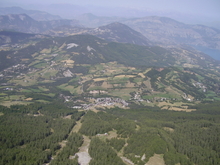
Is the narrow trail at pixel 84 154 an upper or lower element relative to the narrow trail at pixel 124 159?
lower

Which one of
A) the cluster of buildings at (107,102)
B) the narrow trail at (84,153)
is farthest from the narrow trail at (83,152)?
the cluster of buildings at (107,102)

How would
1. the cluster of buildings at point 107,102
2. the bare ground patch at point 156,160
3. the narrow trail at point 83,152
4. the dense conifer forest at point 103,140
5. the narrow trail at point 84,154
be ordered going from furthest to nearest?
the cluster of buildings at point 107,102, the narrow trail at point 83,152, the narrow trail at point 84,154, the dense conifer forest at point 103,140, the bare ground patch at point 156,160

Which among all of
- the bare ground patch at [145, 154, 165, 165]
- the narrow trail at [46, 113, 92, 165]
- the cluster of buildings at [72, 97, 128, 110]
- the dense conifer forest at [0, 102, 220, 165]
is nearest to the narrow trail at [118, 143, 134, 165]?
the dense conifer forest at [0, 102, 220, 165]

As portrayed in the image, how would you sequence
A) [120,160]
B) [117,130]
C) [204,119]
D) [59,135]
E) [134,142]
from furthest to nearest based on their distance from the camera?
[204,119] < [117,130] < [59,135] < [134,142] < [120,160]

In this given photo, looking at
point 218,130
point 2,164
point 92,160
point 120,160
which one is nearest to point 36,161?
point 2,164

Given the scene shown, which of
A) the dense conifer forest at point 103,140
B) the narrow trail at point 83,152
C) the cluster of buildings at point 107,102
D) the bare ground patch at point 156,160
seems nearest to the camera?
the bare ground patch at point 156,160

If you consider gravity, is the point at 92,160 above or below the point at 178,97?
above

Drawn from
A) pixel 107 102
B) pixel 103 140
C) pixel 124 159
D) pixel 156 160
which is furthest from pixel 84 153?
pixel 107 102

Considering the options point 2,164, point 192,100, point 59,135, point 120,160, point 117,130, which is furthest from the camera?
point 192,100

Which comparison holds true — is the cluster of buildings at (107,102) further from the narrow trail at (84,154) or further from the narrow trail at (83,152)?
the narrow trail at (84,154)

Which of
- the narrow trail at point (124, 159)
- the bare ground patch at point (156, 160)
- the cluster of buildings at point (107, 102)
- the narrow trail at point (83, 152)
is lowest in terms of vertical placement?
the cluster of buildings at point (107, 102)

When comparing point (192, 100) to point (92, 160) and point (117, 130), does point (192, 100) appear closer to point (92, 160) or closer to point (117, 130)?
point (117, 130)
